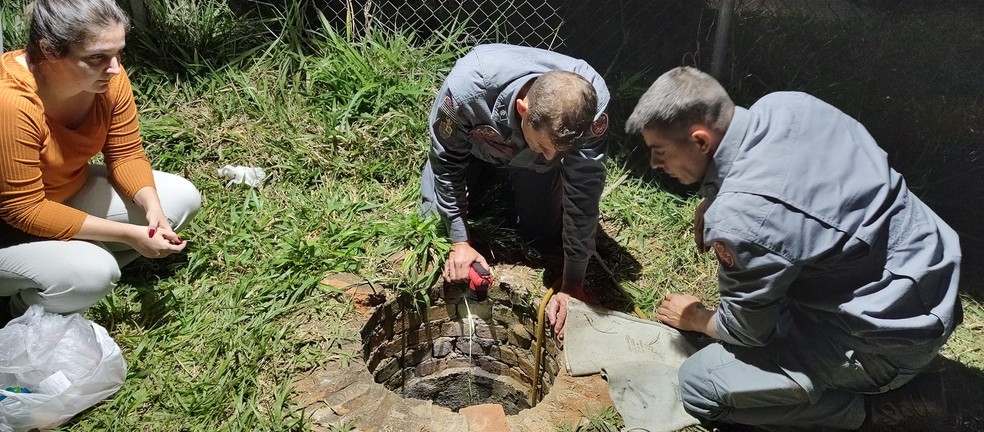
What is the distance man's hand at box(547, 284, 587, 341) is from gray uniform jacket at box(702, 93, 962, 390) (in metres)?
0.81

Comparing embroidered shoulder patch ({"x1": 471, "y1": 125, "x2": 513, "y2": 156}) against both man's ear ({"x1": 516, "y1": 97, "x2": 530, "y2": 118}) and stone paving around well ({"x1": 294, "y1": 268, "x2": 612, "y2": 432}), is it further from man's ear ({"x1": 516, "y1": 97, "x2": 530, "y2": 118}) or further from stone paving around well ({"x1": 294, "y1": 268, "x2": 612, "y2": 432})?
stone paving around well ({"x1": 294, "y1": 268, "x2": 612, "y2": 432})

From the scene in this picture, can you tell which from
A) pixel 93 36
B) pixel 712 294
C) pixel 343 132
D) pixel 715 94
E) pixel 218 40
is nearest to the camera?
pixel 715 94

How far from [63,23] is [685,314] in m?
2.35

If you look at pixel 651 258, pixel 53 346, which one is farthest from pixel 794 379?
pixel 53 346

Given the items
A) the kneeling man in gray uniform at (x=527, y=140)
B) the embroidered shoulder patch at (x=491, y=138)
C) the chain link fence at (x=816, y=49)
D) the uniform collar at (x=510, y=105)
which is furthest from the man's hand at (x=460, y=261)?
the chain link fence at (x=816, y=49)

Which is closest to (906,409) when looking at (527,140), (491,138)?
(527,140)

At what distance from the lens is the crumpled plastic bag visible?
386 centimetres

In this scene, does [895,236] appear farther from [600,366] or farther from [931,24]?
[931,24]

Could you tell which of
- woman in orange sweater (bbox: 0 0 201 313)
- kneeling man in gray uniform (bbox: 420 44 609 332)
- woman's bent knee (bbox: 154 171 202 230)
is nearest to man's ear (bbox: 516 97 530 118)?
kneeling man in gray uniform (bbox: 420 44 609 332)

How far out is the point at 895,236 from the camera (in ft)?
7.61

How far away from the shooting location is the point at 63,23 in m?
2.49

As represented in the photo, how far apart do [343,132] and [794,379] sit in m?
2.48

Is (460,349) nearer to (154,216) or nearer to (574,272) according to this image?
(574,272)

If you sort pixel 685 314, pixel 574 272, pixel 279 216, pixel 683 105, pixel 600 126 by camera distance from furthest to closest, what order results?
pixel 279 216
pixel 574 272
pixel 685 314
pixel 600 126
pixel 683 105
